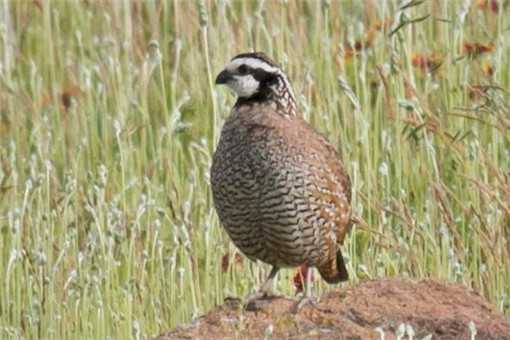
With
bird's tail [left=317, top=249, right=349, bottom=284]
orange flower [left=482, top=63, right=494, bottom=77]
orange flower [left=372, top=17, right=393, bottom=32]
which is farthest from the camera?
orange flower [left=372, top=17, right=393, bottom=32]

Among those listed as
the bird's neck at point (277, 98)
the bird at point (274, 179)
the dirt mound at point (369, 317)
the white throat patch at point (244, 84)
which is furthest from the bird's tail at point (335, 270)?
the dirt mound at point (369, 317)

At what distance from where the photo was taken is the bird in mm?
6367

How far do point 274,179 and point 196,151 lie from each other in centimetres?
228

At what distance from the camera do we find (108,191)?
8125 millimetres

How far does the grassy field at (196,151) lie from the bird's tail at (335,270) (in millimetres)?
194

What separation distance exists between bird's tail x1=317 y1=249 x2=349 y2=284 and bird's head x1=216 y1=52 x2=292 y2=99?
691 millimetres

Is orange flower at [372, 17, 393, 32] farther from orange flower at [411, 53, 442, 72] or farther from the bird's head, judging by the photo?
the bird's head

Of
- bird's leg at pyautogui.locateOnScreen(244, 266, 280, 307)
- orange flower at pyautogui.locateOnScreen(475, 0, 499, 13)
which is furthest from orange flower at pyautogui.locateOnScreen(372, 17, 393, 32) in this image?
bird's leg at pyautogui.locateOnScreen(244, 266, 280, 307)

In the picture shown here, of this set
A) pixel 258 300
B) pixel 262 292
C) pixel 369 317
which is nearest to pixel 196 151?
pixel 262 292

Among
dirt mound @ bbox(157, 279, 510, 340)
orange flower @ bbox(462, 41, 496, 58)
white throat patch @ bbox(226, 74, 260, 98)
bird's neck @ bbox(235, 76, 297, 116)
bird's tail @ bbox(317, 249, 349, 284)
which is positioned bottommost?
dirt mound @ bbox(157, 279, 510, 340)

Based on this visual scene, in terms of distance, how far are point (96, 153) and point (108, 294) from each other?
199 centimetres

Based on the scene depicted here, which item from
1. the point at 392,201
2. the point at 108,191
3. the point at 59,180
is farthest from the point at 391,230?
the point at 59,180

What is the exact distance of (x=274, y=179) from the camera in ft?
20.9

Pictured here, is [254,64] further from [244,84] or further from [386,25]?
[386,25]
